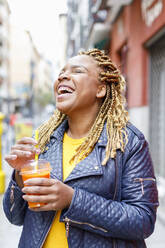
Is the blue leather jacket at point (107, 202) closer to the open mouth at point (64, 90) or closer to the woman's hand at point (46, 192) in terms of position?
the woman's hand at point (46, 192)

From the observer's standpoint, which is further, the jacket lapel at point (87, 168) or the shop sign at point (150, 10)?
the shop sign at point (150, 10)

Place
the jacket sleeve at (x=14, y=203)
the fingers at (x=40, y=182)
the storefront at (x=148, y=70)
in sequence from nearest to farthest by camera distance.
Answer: the fingers at (x=40, y=182), the jacket sleeve at (x=14, y=203), the storefront at (x=148, y=70)

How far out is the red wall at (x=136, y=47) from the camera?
608 cm

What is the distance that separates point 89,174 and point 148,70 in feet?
17.3

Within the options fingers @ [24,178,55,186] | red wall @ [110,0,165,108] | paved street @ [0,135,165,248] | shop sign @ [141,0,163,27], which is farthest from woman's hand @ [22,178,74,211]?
shop sign @ [141,0,163,27]

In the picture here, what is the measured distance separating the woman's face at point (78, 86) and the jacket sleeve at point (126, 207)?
0.39 metres

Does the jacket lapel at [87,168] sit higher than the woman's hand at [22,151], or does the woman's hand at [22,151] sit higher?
the woman's hand at [22,151]

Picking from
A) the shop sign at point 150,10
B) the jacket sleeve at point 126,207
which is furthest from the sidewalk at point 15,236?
the shop sign at point 150,10

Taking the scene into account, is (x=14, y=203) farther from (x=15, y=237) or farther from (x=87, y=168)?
(x=15, y=237)

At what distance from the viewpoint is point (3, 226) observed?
388 centimetres

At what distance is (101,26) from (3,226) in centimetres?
789

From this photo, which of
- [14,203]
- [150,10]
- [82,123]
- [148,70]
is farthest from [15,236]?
[150,10]

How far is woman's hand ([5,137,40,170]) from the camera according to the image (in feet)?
4.37

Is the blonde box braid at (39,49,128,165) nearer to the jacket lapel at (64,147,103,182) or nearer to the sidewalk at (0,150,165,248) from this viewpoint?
the jacket lapel at (64,147,103,182)
